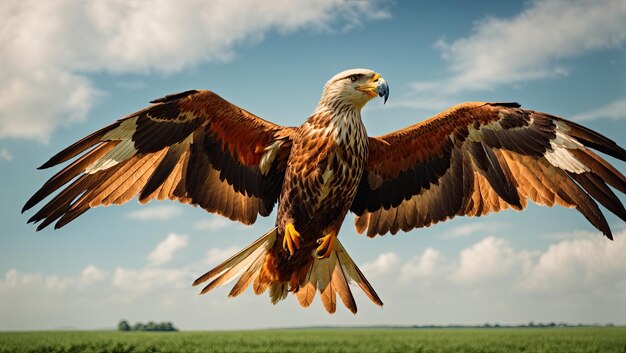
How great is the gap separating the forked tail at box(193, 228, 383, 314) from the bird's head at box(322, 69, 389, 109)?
1.68m

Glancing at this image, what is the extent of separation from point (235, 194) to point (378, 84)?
228 cm

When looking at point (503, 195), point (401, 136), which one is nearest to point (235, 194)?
point (401, 136)

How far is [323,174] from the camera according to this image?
21.1ft

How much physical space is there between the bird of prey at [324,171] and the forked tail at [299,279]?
1 cm

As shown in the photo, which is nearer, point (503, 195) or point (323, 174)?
point (323, 174)

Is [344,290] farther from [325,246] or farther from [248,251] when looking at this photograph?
[248,251]

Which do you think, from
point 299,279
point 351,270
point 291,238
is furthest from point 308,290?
point 291,238

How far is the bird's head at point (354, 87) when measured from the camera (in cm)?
651

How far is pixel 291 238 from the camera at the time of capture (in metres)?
6.46

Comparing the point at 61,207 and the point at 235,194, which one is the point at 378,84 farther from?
the point at 61,207

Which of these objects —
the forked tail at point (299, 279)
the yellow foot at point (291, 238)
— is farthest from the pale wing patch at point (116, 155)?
the yellow foot at point (291, 238)

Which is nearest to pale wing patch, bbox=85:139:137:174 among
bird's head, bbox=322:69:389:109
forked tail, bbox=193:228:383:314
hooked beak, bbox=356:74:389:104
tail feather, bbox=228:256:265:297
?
forked tail, bbox=193:228:383:314

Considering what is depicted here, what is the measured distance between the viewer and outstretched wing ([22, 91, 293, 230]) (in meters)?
6.91

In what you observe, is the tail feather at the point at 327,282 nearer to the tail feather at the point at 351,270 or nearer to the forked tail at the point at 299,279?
the forked tail at the point at 299,279
